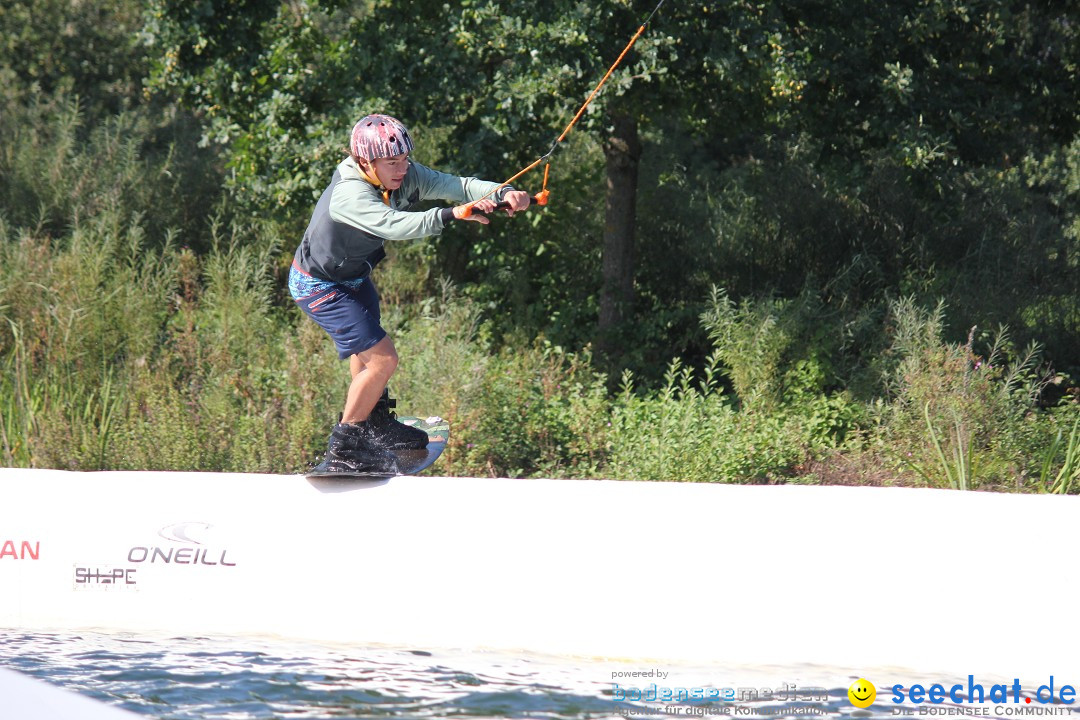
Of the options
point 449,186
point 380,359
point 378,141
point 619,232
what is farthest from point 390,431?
point 619,232

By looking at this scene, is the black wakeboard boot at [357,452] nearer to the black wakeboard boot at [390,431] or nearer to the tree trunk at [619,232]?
the black wakeboard boot at [390,431]

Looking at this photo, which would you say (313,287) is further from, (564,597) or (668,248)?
(668,248)

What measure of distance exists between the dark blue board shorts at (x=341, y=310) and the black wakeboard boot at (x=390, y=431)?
34 centimetres

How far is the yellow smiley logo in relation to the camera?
4.19 meters

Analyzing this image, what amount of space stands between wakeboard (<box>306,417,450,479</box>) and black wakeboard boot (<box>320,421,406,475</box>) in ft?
0.09

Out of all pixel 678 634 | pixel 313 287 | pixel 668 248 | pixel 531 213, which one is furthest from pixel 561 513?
pixel 668 248

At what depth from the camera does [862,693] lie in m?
4.27

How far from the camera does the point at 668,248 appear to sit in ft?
36.6

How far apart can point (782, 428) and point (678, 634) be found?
3.18m

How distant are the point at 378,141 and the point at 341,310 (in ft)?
2.76

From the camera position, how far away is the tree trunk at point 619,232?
972 centimetres

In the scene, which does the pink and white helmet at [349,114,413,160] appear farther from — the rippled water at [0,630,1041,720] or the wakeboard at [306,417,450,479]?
the rippled water at [0,630,1041,720]

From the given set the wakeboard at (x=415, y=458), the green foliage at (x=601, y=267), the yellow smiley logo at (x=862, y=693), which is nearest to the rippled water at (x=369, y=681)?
the yellow smiley logo at (x=862, y=693)

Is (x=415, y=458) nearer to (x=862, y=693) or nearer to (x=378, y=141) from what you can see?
(x=378, y=141)
